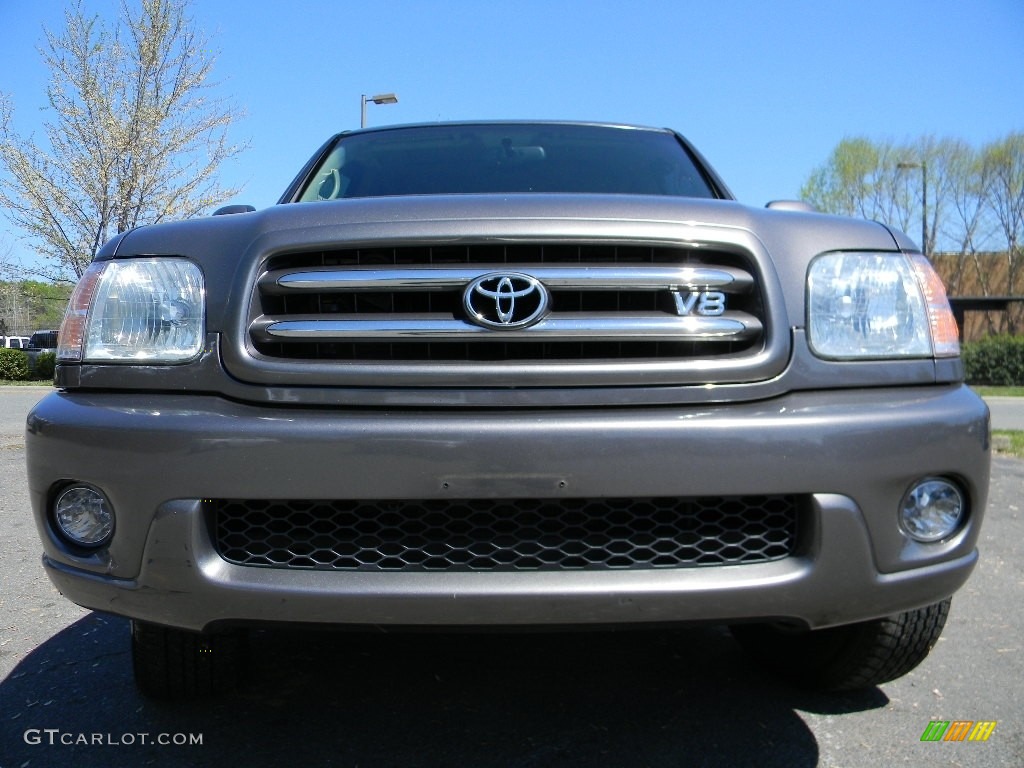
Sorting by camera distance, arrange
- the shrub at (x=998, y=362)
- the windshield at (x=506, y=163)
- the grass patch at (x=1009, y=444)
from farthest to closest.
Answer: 1. the shrub at (x=998, y=362)
2. the grass patch at (x=1009, y=444)
3. the windshield at (x=506, y=163)

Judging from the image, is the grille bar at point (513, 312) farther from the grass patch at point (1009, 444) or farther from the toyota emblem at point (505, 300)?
the grass patch at point (1009, 444)

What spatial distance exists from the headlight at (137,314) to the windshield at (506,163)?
48.2 inches

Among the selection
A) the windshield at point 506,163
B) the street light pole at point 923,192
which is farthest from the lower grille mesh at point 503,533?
the street light pole at point 923,192

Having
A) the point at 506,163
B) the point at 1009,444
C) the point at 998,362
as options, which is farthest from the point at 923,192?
the point at 506,163

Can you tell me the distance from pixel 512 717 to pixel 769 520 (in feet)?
3.15

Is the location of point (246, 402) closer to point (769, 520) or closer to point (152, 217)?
point (769, 520)

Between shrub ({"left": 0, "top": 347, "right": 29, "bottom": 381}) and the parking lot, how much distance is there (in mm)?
22373

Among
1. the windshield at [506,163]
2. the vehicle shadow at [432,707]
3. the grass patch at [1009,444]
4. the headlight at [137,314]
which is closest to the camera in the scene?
the headlight at [137,314]

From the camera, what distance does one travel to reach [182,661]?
2225mm

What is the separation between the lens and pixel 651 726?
223 centimetres

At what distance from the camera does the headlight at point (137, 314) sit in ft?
6.14

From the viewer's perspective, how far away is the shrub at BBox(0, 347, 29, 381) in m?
22.3

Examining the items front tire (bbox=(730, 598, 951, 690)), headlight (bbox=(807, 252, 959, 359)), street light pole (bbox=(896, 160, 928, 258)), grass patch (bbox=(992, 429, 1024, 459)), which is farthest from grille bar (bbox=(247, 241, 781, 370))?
street light pole (bbox=(896, 160, 928, 258))
